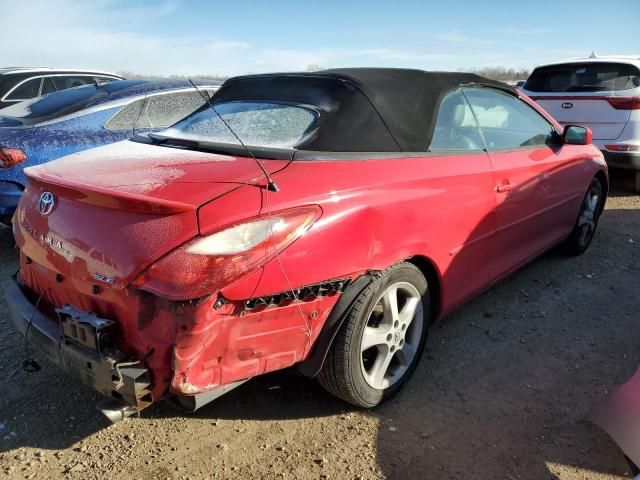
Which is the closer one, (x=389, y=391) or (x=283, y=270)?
(x=283, y=270)

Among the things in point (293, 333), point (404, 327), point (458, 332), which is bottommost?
point (458, 332)

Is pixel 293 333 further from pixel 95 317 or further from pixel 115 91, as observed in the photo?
pixel 115 91

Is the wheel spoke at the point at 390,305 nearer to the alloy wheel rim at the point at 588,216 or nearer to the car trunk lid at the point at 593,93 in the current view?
the alloy wheel rim at the point at 588,216

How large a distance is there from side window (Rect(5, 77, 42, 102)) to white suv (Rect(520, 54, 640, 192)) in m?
7.37

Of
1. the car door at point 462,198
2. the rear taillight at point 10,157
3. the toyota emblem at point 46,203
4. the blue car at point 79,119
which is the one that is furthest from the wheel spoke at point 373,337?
the rear taillight at point 10,157

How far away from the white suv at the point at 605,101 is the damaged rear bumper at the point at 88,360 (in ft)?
20.3

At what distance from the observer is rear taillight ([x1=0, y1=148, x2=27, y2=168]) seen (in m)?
4.16

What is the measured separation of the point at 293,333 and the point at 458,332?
164cm

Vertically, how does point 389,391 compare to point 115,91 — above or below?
below

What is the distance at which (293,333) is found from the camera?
210 cm

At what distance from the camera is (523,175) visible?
341 cm

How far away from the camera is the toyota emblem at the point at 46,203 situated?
88.6 inches

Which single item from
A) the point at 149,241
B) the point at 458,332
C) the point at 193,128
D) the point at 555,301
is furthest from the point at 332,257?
the point at 555,301

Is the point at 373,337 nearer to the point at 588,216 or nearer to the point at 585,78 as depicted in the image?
the point at 588,216
